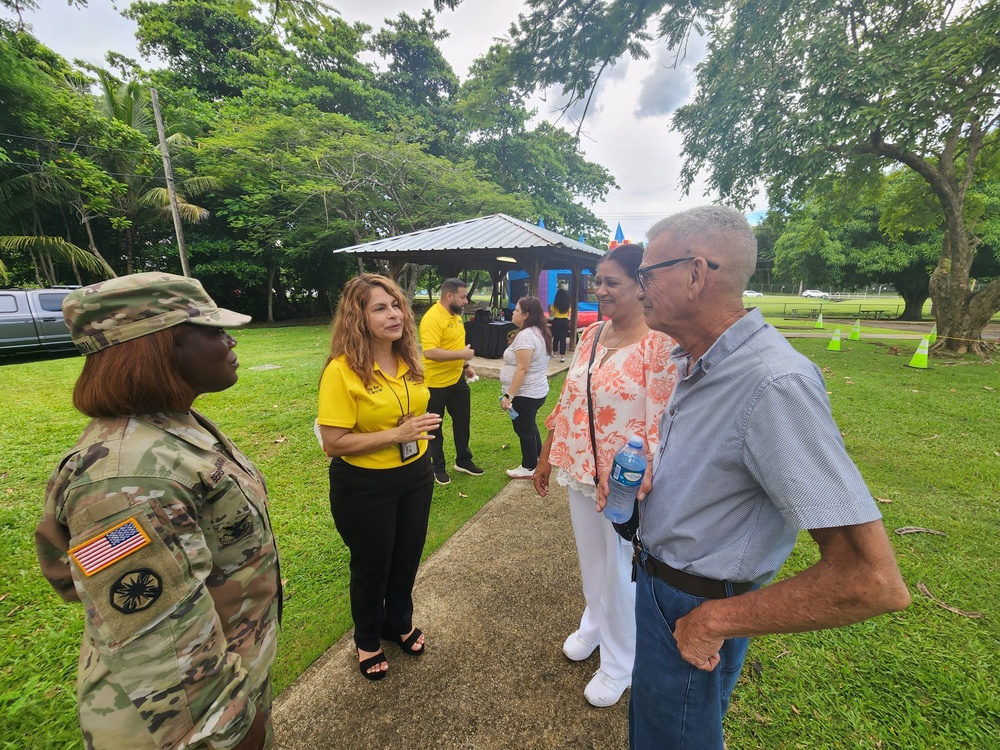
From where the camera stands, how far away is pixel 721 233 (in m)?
1.23

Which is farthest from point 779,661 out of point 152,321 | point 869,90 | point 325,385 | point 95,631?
point 869,90

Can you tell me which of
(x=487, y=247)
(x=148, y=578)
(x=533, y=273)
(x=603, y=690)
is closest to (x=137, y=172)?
(x=487, y=247)

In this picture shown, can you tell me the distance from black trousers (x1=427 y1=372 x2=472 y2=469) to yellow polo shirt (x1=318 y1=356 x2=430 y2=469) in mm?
2041

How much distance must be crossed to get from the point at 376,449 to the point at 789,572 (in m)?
3.20

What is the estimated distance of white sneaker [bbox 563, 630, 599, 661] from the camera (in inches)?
90.2

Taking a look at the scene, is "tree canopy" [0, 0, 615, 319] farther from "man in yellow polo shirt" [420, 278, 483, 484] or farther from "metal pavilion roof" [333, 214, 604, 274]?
"man in yellow polo shirt" [420, 278, 483, 484]

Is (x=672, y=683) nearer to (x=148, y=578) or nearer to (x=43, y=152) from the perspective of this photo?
(x=148, y=578)

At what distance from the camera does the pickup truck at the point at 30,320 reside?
10.2 meters

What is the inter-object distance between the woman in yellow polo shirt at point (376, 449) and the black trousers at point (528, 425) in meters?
1.97

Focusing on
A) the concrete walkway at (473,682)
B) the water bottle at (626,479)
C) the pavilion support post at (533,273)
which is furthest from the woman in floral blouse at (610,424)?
the pavilion support post at (533,273)

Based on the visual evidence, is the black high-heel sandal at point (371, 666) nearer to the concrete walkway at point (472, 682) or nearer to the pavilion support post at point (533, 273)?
the concrete walkway at point (472, 682)

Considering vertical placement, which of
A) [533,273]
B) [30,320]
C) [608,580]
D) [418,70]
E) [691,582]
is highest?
[418,70]

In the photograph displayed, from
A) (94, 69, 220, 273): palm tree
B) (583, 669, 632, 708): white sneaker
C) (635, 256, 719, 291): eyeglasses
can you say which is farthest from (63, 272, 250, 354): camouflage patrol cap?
(94, 69, 220, 273): palm tree

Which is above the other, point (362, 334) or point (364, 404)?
point (362, 334)
